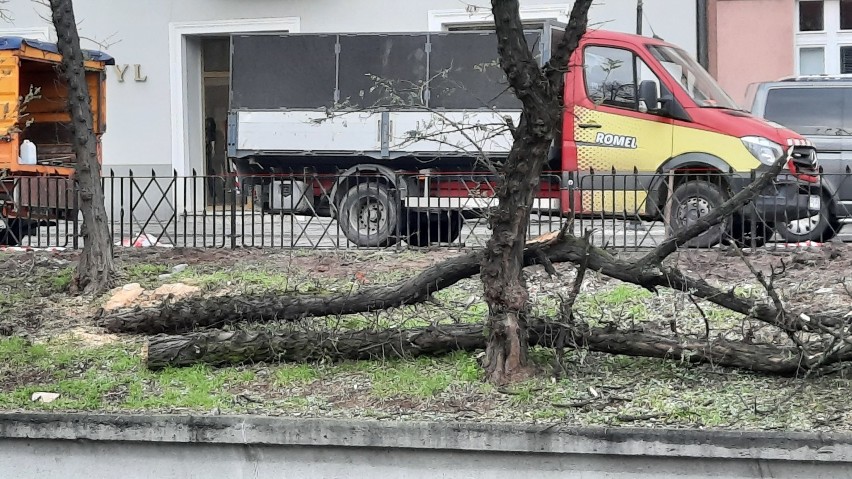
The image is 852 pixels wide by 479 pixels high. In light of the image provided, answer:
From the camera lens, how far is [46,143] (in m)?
15.9

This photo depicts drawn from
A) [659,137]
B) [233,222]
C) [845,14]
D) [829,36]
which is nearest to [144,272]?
[233,222]

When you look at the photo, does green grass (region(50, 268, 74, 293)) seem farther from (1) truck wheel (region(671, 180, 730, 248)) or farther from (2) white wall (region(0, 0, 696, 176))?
(2) white wall (region(0, 0, 696, 176))

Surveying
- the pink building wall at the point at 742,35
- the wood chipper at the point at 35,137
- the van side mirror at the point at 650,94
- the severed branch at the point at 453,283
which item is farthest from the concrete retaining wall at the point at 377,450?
the pink building wall at the point at 742,35

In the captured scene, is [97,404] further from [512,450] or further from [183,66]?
[183,66]

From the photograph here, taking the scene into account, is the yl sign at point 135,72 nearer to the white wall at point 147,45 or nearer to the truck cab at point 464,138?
the white wall at point 147,45

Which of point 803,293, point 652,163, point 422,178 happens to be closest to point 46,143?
point 422,178

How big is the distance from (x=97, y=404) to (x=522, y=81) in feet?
9.56

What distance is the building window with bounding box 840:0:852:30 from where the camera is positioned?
733 inches

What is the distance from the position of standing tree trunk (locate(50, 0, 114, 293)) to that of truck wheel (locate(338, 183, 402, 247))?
330cm

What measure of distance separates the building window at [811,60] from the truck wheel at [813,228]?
288 inches

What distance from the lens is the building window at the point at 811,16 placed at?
18672 mm

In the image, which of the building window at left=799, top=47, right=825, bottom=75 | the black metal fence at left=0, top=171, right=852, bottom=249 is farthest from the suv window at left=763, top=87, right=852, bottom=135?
the building window at left=799, top=47, right=825, bottom=75

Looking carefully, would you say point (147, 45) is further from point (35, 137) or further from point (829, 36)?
Result: point (829, 36)

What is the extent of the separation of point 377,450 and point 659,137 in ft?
25.4
